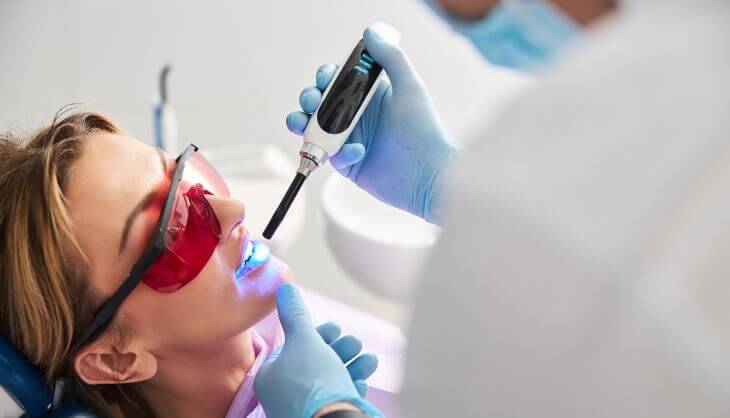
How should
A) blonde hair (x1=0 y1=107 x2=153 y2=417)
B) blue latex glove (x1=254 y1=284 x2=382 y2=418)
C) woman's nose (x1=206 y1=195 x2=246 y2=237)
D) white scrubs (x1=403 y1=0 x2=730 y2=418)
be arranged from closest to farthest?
white scrubs (x1=403 y1=0 x2=730 y2=418) < blue latex glove (x1=254 y1=284 x2=382 y2=418) < blonde hair (x1=0 y1=107 x2=153 y2=417) < woman's nose (x1=206 y1=195 x2=246 y2=237)

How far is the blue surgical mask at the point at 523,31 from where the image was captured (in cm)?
59

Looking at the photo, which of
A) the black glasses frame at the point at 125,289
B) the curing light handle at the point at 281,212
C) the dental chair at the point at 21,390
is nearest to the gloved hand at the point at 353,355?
the curing light handle at the point at 281,212

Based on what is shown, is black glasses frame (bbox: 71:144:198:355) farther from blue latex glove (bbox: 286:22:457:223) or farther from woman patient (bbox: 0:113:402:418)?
blue latex glove (bbox: 286:22:457:223)

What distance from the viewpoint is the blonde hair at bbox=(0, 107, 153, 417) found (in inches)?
40.1

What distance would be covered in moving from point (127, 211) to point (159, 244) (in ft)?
0.26

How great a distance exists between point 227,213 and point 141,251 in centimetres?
16

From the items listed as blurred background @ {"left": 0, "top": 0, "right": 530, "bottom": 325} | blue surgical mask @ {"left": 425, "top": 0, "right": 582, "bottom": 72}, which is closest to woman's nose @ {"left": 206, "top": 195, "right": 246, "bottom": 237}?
blue surgical mask @ {"left": 425, "top": 0, "right": 582, "bottom": 72}

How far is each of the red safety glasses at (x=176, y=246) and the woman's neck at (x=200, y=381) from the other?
166 mm

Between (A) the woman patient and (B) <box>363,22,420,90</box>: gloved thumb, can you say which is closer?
(A) the woman patient

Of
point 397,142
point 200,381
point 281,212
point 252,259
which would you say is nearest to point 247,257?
point 252,259

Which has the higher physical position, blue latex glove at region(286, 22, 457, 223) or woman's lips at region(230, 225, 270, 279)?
blue latex glove at region(286, 22, 457, 223)

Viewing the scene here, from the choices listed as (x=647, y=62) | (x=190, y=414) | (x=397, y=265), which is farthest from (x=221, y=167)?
(x=647, y=62)

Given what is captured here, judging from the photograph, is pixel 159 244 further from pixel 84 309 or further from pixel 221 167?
pixel 221 167

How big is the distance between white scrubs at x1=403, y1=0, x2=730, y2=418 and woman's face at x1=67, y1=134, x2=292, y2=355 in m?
0.66
